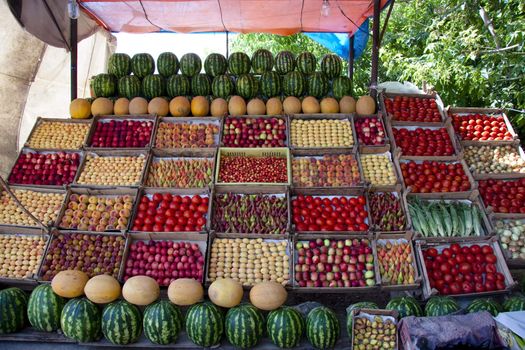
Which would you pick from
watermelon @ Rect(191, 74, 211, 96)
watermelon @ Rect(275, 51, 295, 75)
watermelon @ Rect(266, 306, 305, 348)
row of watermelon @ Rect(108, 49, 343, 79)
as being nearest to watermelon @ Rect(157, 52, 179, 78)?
row of watermelon @ Rect(108, 49, 343, 79)

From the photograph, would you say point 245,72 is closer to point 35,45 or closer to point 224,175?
point 224,175

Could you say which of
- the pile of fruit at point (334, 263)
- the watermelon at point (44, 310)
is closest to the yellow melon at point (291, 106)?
the pile of fruit at point (334, 263)

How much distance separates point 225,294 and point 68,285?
4.69 ft

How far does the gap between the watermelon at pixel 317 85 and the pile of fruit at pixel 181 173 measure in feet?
6.28

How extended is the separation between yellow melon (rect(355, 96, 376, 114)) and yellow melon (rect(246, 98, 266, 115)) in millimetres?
1337

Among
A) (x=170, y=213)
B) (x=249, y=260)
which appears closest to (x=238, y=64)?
(x=170, y=213)

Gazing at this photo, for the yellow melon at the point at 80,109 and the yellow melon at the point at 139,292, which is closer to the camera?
the yellow melon at the point at 139,292

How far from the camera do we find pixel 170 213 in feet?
14.5

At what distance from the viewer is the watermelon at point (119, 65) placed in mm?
6023

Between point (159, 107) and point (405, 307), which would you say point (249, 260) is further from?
point (159, 107)

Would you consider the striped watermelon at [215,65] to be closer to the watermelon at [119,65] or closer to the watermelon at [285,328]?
the watermelon at [119,65]

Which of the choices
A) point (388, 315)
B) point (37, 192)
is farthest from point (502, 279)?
point (37, 192)

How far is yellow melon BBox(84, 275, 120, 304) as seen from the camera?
11.4 feet

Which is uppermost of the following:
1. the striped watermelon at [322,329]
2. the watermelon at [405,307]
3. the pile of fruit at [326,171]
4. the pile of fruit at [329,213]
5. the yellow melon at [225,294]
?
the pile of fruit at [326,171]
